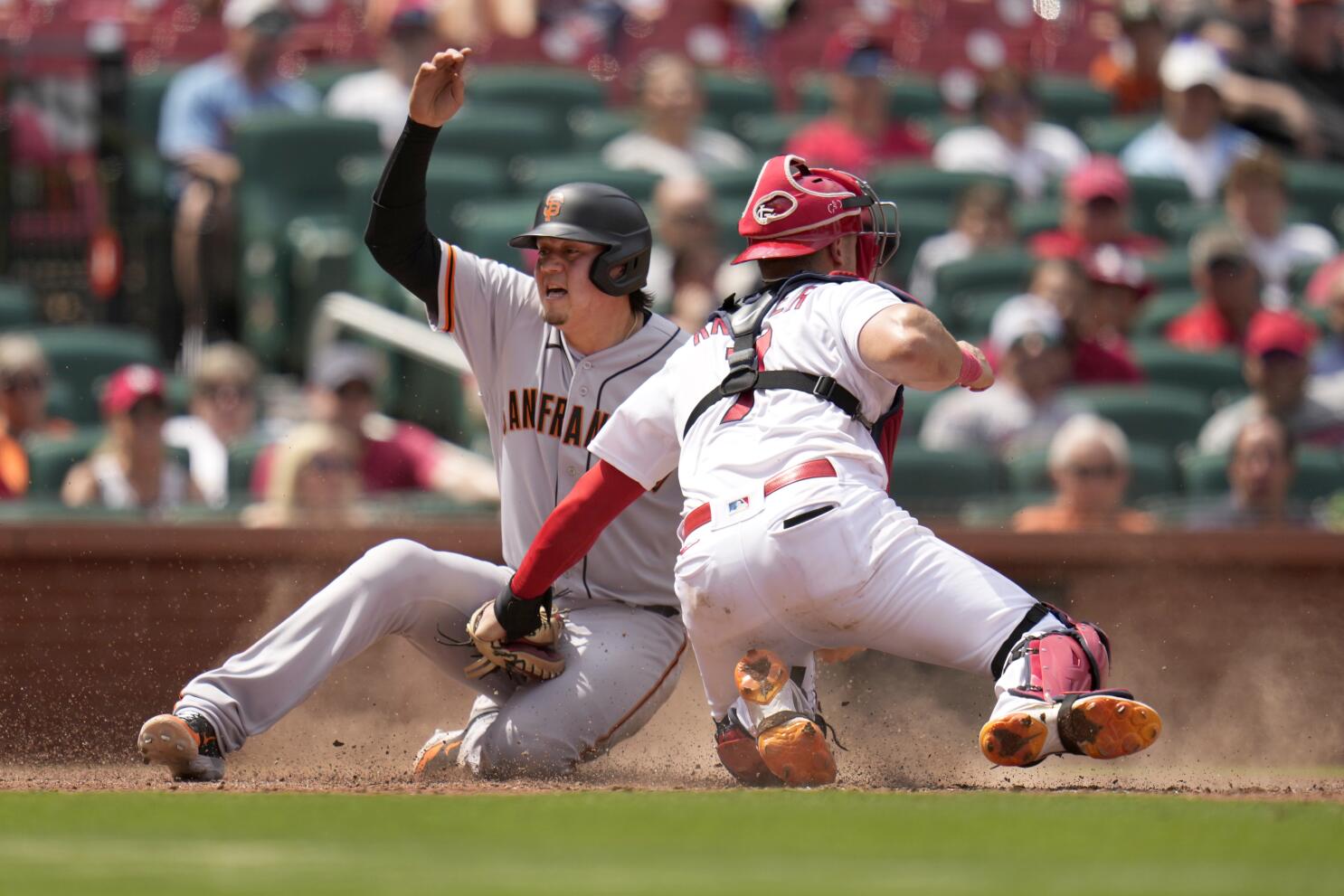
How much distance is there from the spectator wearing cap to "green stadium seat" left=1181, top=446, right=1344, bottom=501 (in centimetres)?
367

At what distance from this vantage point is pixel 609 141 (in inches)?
419

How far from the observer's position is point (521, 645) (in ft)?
17.8

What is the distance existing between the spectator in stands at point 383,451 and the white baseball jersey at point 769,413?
2582mm

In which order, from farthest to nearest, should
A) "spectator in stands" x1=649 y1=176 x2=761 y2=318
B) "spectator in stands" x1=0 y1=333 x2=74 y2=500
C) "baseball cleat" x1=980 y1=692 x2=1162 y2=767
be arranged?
"spectator in stands" x1=649 y1=176 x2=761 y2=318, "spectator in stands" x1=0 y1=333 x2=74 y2=500, "baseball cleat" x1=980 y1=692 x2=1162 y2=767

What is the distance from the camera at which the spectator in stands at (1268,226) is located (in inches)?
404

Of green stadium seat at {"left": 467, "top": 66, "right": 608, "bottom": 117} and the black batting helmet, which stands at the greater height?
the black batting helmet

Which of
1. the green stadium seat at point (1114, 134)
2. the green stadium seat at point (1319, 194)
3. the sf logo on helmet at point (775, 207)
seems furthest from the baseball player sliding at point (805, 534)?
the green stadium seat at point (1319, 194)

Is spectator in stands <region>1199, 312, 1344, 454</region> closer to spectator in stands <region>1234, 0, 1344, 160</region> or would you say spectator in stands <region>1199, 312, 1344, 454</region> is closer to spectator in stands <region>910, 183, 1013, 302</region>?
spectator in stands <region>910, 183, 1013, 302</region>

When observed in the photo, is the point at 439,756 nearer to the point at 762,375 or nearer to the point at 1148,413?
the point at 762,375

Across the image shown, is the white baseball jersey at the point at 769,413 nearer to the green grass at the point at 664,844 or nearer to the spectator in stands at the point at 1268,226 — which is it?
the green grass at the point at 664,844

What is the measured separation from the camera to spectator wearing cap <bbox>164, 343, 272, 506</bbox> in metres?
8.09

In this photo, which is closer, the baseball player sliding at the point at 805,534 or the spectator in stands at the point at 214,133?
the baseball player sliding at the point at 805,534

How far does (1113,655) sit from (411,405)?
352 centimetres

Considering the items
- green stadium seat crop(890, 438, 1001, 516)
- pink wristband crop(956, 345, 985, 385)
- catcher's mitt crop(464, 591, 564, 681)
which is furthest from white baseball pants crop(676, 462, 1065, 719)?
green stadium seat crop(890, 438, 1001, 516)
